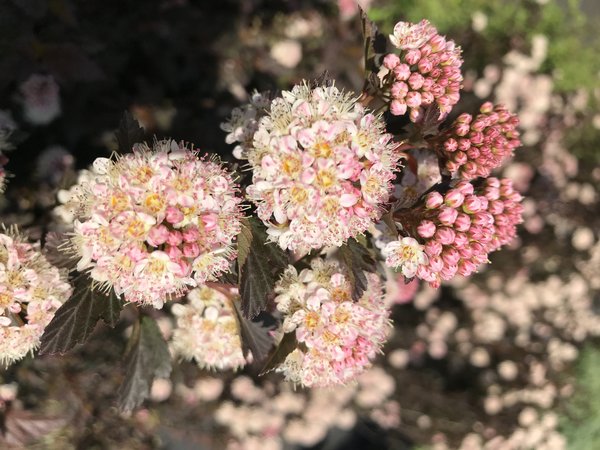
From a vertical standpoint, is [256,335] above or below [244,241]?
below

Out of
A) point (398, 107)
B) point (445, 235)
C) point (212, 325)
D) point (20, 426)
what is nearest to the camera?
point (445, 235)

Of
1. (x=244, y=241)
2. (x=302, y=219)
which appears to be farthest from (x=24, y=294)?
(x=302, y=219)

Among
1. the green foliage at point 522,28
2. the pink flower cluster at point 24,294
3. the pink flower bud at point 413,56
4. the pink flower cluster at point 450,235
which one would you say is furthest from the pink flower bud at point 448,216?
the green foliage at point 522,28

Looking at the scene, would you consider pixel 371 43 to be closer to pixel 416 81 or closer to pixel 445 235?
pixel 416 81

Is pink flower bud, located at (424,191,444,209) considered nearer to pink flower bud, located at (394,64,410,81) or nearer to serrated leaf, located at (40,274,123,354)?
pink flower bud, located at (394,64,410,81)

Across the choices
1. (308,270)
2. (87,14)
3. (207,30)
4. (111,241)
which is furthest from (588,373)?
(87,14)

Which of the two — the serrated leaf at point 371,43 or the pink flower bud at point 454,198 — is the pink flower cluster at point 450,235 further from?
the serrated leaf at point 371,43
